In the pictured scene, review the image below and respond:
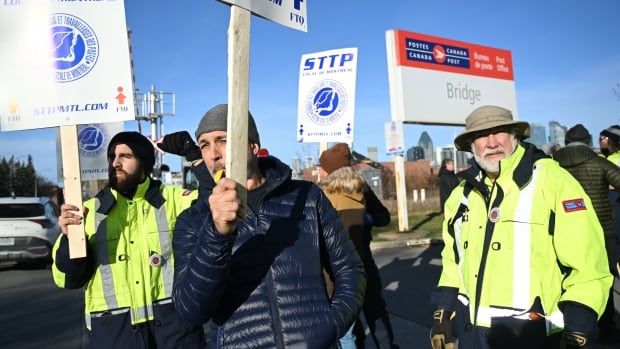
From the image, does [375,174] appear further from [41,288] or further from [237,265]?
[237,265]

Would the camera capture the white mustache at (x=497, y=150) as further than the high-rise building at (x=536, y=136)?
No

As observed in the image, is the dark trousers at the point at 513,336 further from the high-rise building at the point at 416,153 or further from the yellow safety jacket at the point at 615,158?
the high-rise building at the point at 416,153

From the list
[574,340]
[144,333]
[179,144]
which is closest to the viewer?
[574,340]

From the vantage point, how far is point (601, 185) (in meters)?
5.13

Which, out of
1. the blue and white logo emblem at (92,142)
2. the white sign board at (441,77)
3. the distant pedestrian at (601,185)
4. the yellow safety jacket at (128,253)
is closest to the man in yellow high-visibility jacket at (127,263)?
the yellow safety jacket at (128,253)

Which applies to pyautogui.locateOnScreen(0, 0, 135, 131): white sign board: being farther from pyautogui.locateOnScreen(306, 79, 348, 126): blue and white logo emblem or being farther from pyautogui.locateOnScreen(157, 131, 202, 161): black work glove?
pyautogui.locateOnScreen(306, 79, 348, 126): blue and white logo emblem

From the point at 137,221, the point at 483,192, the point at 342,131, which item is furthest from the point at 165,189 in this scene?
the point at 342,131

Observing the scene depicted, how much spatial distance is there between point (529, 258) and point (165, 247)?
1917mm

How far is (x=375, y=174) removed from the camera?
22.0 m

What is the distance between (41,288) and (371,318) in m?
7.46

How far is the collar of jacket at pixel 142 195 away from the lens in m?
2.93

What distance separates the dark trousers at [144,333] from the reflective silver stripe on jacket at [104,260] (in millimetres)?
98

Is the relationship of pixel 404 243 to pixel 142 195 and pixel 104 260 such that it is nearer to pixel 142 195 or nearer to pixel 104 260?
pixel 142 195

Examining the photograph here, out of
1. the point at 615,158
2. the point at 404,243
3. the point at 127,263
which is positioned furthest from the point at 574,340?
the point at 404,243
